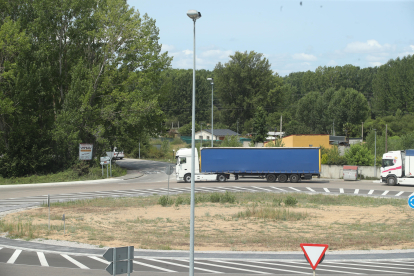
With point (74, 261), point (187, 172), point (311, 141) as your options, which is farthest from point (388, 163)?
point (74, 261)

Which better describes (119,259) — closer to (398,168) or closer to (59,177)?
(398,168)

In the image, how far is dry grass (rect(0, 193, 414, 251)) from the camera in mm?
15969

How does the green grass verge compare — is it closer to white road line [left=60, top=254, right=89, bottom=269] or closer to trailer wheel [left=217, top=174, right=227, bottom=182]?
trailer wheel [left=217, top=174, right=227, bottom=182]

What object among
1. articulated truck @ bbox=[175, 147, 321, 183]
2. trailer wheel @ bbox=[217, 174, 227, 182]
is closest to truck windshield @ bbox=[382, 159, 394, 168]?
articulated truck @ bbox=[175, 147, 321, 183]

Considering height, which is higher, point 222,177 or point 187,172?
point 187,172

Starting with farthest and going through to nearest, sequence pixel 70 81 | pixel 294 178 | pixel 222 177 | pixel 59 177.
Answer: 1. pixel 70 81
2. pixel 59 177
3. pixel 222 177
4. pixel 294 178

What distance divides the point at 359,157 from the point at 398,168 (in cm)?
906

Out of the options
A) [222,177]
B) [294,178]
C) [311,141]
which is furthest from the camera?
[311,141]

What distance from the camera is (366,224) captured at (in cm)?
1972

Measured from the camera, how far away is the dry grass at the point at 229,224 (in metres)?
16.0

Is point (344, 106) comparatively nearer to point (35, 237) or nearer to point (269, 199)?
point (269, 199)

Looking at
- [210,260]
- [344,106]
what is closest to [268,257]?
[210,260]

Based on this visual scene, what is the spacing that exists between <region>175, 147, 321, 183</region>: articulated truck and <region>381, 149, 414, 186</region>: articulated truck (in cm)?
668

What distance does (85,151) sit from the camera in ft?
154
